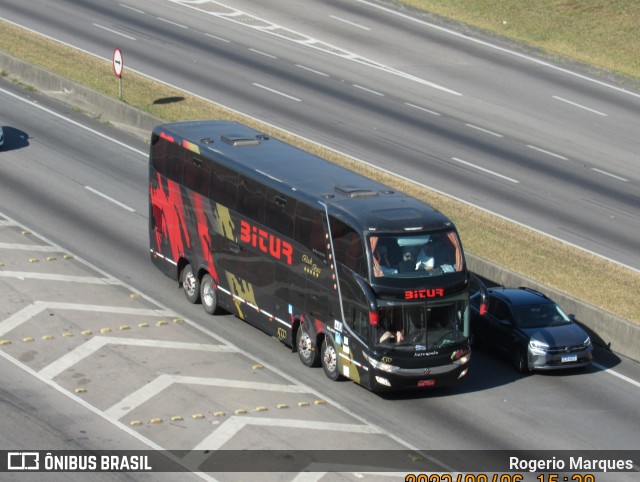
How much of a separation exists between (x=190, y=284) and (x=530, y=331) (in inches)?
332

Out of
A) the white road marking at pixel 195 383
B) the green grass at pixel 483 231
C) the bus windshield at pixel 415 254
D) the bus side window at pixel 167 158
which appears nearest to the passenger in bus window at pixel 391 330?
the bus windshield at pixel 415 254

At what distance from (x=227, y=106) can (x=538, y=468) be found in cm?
2702

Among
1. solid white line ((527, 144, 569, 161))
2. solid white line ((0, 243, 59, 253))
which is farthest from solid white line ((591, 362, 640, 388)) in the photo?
solid white line ((527, 144, 569, 161))

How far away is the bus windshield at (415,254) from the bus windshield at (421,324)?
2.10 ft

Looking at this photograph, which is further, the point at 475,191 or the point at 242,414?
the point at 475,191

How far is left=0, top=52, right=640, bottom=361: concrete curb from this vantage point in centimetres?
2788

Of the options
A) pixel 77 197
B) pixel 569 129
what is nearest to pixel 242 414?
pixel 77 197

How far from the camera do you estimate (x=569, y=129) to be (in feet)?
156

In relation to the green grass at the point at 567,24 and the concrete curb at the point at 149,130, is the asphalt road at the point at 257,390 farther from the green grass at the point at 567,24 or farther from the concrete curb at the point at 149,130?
the green grass at the point at 567,24

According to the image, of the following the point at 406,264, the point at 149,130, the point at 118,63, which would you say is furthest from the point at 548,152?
the point at 406,264

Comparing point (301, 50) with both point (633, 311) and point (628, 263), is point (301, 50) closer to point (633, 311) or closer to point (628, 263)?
point (628, 263)

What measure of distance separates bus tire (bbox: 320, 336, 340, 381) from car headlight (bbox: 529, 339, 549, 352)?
14.7 feet

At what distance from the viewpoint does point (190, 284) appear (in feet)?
95.0

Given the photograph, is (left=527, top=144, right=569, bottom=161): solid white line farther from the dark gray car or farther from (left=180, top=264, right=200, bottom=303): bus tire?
(left=180, top=264, right=200, bottom=303): bus tire
